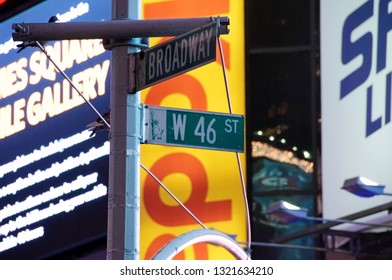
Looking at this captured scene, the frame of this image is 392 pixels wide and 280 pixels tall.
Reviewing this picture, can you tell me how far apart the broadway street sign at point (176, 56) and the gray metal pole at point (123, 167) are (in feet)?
0.43

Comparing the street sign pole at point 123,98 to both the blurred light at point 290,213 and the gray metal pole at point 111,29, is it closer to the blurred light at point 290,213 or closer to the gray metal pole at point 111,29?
the gray metal pole at point 111,29

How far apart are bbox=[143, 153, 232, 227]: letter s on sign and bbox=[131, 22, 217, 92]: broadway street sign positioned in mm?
9012

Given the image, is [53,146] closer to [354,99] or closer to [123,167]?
[354,99]

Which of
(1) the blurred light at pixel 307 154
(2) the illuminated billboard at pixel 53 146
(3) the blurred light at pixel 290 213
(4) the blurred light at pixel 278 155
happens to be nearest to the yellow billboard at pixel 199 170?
(4) the blurred light at pixel 278 155

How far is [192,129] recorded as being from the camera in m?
10.4

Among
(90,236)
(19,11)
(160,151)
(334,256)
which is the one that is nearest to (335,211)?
(334,256)

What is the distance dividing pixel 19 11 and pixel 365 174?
795cm

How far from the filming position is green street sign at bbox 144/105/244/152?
1038 cm

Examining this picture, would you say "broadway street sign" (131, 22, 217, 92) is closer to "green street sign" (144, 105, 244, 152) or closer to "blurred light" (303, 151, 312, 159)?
"green street sign" (144, 105, 244, 152)

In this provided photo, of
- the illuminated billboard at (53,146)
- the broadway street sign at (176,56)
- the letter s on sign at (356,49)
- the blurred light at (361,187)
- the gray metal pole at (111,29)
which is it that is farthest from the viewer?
the illuminated billboard at (53,146)

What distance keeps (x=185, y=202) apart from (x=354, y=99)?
Result: 2.93 m

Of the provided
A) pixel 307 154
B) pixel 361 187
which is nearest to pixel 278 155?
→ pixel 307 154

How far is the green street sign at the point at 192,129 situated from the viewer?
1038 centimetres
